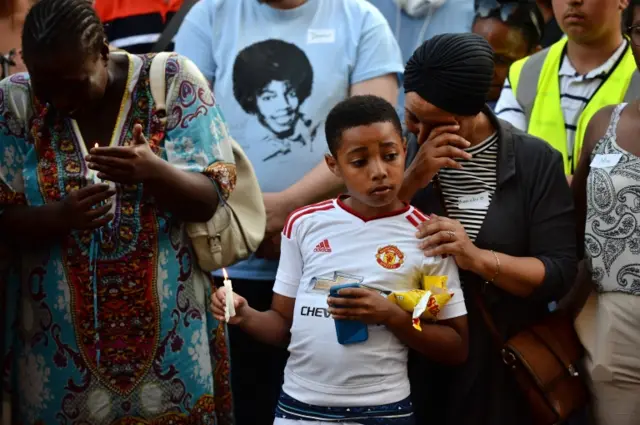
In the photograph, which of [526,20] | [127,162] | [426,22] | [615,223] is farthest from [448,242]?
[526,20]

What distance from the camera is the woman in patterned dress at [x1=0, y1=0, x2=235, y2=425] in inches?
116

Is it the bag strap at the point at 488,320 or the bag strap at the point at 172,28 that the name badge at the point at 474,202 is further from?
the bag strap at the point at 172,28

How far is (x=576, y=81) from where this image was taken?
3.77 metres

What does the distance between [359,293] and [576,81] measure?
1.54 meters

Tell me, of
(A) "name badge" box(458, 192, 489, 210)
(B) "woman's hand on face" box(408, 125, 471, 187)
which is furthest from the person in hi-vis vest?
(B) "woman's hand on face" box(408, 125, 471, 187)

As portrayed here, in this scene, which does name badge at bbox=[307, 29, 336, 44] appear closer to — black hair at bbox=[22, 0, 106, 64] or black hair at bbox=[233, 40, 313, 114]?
black hair at bbox=[233, 40, 313, 114]

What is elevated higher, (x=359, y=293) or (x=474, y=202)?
(x=474, y=202)

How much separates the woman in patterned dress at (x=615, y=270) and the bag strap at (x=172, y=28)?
202 centimetres

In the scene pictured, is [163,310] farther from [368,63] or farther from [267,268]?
[368,63]

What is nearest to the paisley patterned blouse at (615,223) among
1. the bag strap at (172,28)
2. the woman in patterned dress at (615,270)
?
the woman in patterned dress at (615,270)

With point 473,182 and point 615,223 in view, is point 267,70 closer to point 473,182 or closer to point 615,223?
point 473,182

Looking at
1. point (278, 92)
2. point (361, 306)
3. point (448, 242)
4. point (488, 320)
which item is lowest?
point (488, 320)

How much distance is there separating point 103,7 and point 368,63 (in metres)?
1.52

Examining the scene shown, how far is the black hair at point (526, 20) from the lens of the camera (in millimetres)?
4418
